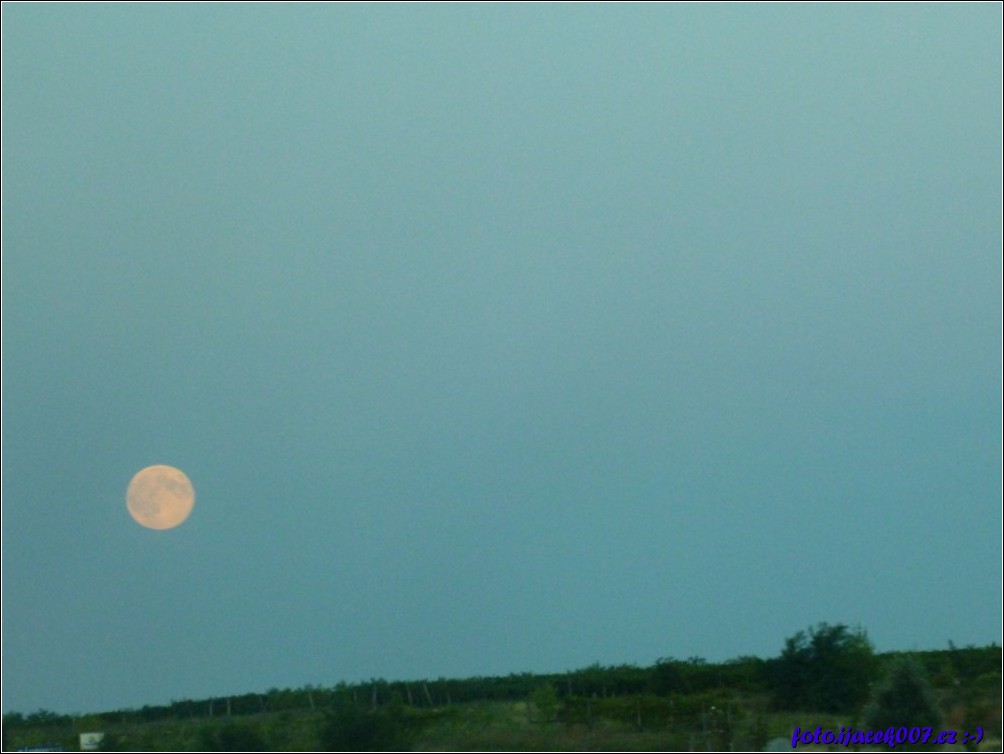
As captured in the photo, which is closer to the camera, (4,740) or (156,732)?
(156,732)

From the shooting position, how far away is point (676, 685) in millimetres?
34844

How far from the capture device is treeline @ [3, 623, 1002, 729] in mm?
30922

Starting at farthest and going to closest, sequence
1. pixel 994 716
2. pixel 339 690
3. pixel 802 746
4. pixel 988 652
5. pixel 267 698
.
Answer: pixel 988 652 → pixel 267 698 → pixel 339 690 → pixel 994 716 → pixel 802 746

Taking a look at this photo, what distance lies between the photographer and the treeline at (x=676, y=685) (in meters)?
30.9

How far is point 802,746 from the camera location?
24844 mm

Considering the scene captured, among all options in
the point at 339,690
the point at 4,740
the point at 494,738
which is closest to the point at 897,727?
the point at 494,738

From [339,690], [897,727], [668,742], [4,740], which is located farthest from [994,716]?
[4,740]

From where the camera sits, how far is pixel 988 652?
3894 cm

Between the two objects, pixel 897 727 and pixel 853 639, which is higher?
pixel 853 639

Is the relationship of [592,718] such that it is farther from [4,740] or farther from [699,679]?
[4,740]

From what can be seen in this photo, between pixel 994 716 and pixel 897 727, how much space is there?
3542 mm

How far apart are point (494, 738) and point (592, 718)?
330 cm

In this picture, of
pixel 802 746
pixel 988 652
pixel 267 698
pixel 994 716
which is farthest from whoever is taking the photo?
pixel 988 652

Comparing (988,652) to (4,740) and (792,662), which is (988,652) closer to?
(792,662)
